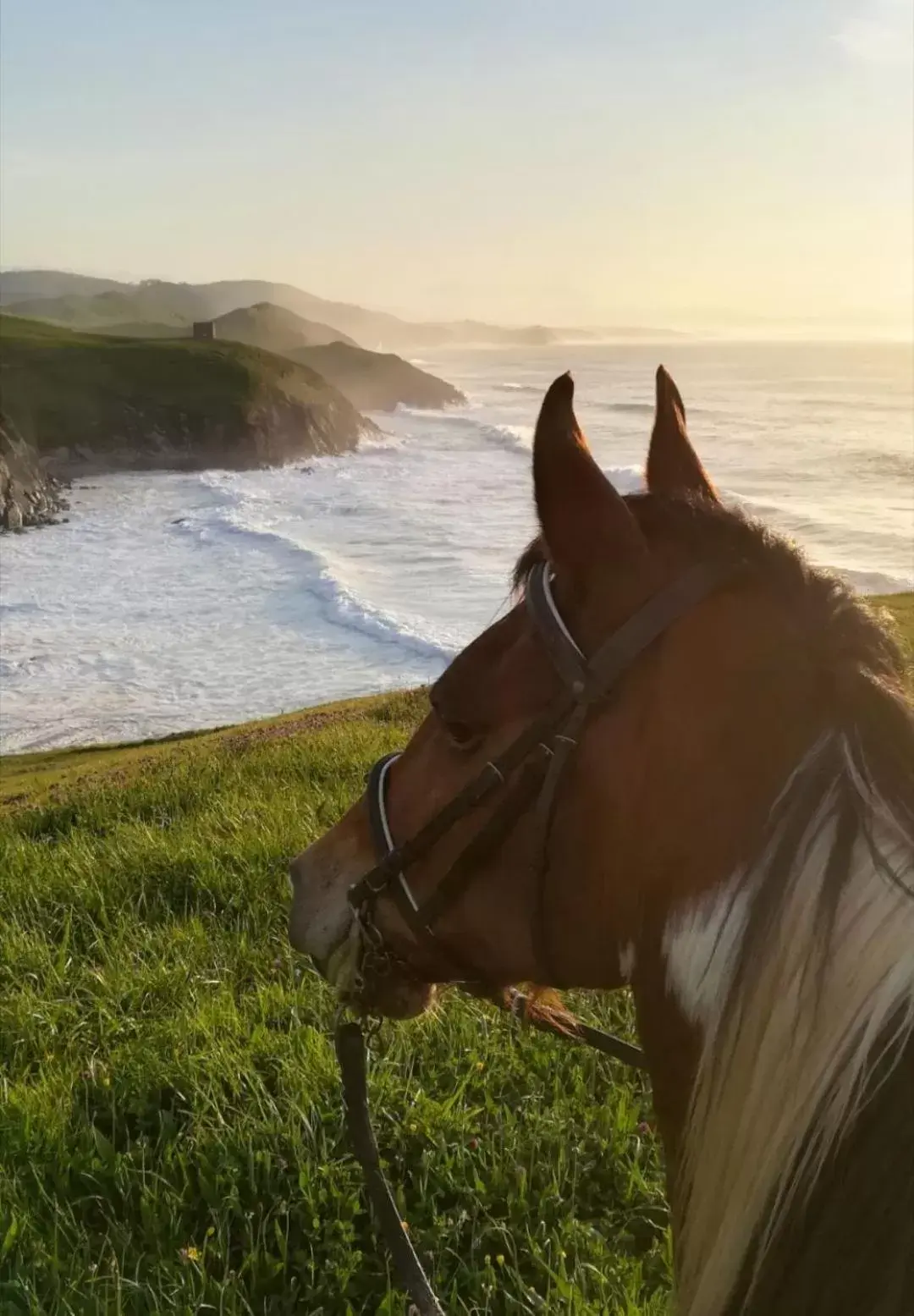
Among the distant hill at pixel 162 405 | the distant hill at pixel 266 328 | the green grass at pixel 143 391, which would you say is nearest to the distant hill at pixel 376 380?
the green grass at pixel 143 391

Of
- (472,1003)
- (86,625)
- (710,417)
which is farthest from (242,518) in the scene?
(710,417)

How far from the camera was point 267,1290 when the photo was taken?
2498 mm

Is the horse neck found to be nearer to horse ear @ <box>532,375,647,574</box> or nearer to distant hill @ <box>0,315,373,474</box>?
horse ear @ <box>532,375,647,574</box>

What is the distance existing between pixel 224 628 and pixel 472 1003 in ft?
85.5

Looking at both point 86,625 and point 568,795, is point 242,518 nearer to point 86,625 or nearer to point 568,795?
point 86,625

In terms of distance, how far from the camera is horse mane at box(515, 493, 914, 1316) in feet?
4.16

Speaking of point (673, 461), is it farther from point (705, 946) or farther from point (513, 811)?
point (705, 946)

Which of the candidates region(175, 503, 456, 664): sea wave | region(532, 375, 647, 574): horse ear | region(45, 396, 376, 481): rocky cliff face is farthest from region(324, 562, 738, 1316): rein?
region(45, 396, 376, 481): rocky cliff face

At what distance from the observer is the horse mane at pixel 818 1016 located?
1267 mm

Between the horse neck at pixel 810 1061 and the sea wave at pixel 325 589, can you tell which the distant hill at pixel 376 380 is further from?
→ the horse neck at pixel 810 1061

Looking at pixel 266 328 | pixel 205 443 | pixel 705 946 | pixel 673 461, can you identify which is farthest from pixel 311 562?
pixel 266 328

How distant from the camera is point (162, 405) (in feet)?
221

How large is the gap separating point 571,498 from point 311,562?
35.5 m

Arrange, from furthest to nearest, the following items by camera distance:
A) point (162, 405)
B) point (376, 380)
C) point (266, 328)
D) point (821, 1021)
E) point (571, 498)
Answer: point (266, 328) < point (376, 380) < point (162, 405) < point (571, 498) < point (821, 1021)
